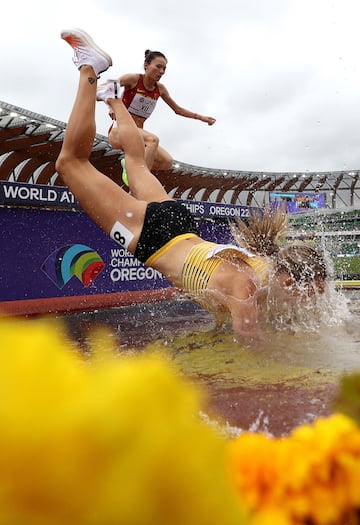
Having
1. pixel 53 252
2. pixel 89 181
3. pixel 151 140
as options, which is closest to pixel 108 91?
pixel 151 140

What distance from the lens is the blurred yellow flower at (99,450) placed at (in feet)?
1.10

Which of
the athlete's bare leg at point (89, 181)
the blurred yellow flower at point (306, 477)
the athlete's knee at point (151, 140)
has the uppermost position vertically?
the athlete's knee at point (151, 140)

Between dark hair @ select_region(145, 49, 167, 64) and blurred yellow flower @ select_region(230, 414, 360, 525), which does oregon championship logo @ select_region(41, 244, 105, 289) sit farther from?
blurred yellow flower @ select_region(230, 414, 360, 525)

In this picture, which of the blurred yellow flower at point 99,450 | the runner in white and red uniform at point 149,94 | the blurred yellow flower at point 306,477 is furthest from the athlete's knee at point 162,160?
the blurred yellow flower at point 99,450

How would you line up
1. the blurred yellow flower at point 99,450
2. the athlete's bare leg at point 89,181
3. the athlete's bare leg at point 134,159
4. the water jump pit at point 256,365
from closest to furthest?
the blurred yellow flower at point 99,450 < the water jump pit at point 256,365 < the athlete's bare leg at point 89,181 < the athlete's bare leg at point 134,159

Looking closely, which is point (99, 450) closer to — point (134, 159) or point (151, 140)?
point (134, 159)

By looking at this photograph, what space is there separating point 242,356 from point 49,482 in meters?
2.37

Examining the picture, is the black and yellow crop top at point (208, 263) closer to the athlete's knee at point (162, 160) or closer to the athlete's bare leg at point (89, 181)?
the athlete's bare leg at point (89, 181)

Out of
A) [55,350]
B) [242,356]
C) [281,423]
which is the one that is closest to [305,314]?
[242,356]

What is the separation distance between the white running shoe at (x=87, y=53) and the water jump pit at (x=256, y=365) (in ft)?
6.35

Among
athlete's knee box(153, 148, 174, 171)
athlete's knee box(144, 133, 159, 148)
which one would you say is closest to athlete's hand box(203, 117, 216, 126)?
athlete's knee box(153, 148, 174, 171)

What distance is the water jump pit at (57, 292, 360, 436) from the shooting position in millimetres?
1581

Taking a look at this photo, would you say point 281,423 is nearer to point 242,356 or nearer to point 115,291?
point 242,356

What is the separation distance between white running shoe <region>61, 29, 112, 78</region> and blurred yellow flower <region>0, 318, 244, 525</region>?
3157mm
